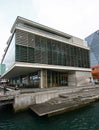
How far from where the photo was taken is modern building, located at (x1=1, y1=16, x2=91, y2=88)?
83.3 ft

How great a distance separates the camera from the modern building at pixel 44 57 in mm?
25388

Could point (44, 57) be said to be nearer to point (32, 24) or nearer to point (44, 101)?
point (32, 24)

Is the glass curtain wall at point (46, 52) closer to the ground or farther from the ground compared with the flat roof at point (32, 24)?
closer to the ground

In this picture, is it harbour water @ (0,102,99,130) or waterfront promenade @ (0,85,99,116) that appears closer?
harbour water @ (0,102,99,130)

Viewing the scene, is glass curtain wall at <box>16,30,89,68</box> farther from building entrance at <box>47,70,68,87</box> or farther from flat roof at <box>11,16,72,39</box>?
flat roof at <box>11,16,72,39</box>

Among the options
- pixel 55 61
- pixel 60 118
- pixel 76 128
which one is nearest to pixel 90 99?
pixel 60 118

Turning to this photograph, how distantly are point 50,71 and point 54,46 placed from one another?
7.13 metres

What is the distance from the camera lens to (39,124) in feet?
41.9

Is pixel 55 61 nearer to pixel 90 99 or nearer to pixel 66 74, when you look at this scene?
pixel 66 74

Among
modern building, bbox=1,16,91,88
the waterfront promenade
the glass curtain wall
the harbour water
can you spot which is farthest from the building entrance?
the harbour water

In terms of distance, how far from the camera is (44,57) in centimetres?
2848

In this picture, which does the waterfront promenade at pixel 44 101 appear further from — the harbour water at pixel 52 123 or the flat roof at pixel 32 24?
the flat roof at pixel 32 24

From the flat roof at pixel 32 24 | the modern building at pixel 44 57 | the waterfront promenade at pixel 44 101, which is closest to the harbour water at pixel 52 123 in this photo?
the waterfront promenade at pixel 44 101

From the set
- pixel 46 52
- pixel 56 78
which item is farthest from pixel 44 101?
pixel 56 78
